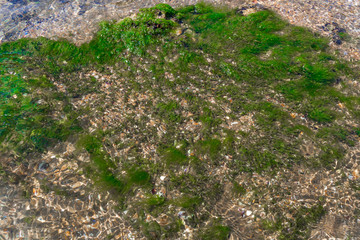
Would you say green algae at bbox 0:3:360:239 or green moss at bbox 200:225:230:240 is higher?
green algae at bbox 0:3:360:239

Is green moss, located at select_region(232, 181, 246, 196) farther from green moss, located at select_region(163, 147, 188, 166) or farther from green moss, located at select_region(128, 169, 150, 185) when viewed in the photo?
green moss, located at select_region(128, 169, 150, 185)

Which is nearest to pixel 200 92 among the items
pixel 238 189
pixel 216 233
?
pixel 238 189

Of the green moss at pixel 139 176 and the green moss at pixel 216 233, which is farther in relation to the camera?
the green moss at pixel 139 176

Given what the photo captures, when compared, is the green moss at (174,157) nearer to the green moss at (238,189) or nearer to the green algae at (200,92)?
the green algae at (200,92)

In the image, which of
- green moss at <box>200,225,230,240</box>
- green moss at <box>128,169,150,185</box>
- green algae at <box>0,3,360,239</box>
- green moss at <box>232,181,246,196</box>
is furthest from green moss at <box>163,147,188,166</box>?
green moss at <box>200,225,230,240</box>

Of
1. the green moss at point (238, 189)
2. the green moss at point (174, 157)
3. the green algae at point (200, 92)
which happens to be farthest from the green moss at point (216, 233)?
the green moss at point (174, 157)

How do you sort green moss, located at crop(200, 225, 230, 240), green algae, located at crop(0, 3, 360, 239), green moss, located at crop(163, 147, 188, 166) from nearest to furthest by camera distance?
green moss, located at crop(200, 225, 230, 240), green algae, located at crop(0, 3, 360, 239), green moss, located at crop(163, 147, 188, 166)

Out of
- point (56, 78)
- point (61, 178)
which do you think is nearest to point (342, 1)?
point (56, 78)

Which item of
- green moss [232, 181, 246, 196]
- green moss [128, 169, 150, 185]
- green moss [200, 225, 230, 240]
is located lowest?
green moss [200, 225, 230, 240]

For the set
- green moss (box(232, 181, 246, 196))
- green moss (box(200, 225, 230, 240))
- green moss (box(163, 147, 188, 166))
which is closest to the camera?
green moss (box(200, 225, 230, 240))

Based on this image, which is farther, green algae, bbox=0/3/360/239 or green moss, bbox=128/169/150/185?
green algae, bbox=0/3/360/239

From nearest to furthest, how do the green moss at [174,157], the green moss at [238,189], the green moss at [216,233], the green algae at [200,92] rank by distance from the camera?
the green moss at [216,233]
the green moss at [238,189]
the green algae at [200,92]
the green moss at [174,157]

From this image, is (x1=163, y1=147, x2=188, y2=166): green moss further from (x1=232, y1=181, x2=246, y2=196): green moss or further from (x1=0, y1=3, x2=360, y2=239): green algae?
(x1=232, y1=181, x2=246, y2=196): green moss
